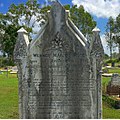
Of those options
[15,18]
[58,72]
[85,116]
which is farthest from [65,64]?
[15,18]

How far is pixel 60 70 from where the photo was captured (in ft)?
28.2

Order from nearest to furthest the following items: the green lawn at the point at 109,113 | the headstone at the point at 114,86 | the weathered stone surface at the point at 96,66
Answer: the weathered stone surface at the point at 96,66, the green lawn at the point at 109,113, the headstone at the point at 114,86

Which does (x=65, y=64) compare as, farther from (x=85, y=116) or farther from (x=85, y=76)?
(x=85, y=116)

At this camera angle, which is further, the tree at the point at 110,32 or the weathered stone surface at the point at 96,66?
the tree at the point at 110,32

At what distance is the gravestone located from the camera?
8.56 m

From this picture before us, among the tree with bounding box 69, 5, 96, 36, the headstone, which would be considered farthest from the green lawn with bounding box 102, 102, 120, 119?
the tree with bounding box 69, 5, 96, 36

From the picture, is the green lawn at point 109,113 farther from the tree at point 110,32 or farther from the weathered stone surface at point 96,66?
the tree at point 110,32

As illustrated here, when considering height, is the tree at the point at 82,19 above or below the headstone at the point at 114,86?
above

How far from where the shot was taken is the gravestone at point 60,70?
8562mm

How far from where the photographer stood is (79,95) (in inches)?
340

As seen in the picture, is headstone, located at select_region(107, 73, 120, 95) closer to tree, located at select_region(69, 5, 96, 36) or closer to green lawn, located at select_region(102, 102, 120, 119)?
green lawn, located at select_region(102, 102, 120, 119)

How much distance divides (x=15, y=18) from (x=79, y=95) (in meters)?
37.7

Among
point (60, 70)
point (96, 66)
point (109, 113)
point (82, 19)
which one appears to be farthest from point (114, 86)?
point (82, 19)

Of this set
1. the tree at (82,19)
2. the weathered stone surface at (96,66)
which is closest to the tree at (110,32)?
the tree at (82,19)
